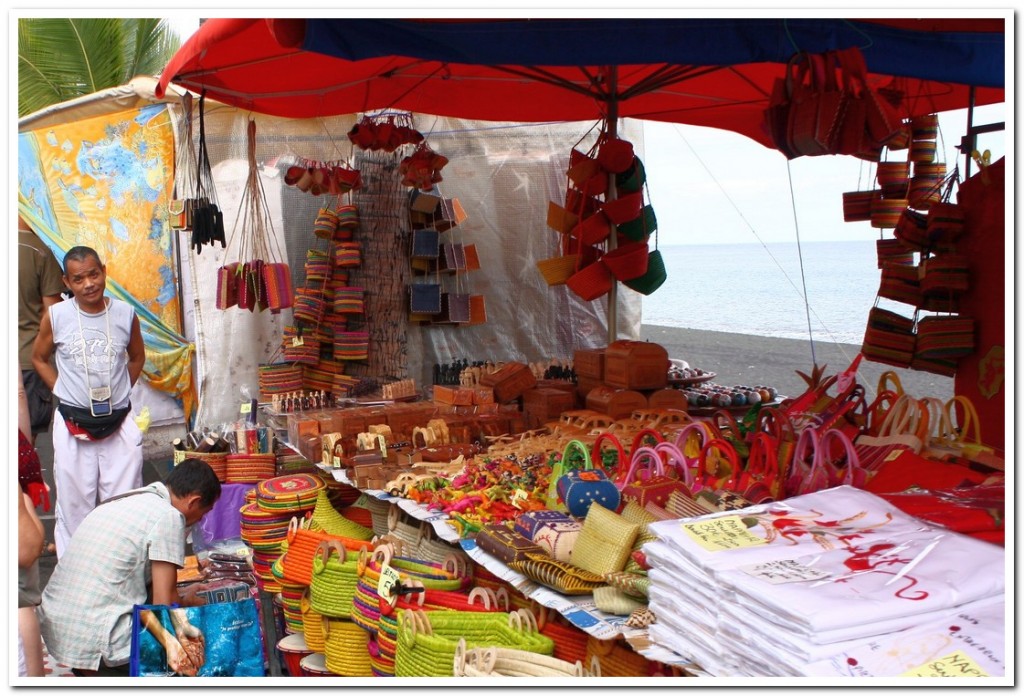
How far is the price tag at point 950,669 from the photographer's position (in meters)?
1.62

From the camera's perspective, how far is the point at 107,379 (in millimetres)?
4559

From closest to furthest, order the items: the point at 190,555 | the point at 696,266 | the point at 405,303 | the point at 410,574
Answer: the point at 410,574 → the point at 190,555 → the point at 405,303 → the point at 696,266

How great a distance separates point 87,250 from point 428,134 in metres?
3.54

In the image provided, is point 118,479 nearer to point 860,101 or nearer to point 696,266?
point 860,101

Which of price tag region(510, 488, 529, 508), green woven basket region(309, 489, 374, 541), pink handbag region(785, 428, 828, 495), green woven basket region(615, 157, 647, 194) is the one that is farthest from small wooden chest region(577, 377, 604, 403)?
pink handbag region(785, 428, 828, 495)

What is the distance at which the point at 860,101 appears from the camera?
3.13 metres

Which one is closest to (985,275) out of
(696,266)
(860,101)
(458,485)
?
(860,101)

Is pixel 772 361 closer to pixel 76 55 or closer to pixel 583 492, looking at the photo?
pixel 76 55

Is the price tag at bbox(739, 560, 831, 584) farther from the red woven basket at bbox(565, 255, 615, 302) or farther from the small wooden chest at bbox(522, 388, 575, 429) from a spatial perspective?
the red woven basket at bbox(565, 255, 615, 302)

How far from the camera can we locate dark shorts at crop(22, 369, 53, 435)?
534 cm

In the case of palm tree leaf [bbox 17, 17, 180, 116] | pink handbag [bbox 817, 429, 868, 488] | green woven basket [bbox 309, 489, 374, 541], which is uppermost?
palm tree leaf [bbox 17, 17, 180, 116]

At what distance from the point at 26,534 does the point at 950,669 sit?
213cm

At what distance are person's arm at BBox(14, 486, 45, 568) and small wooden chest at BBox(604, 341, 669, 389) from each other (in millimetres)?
2920

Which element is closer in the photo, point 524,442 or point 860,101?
point 860,101
